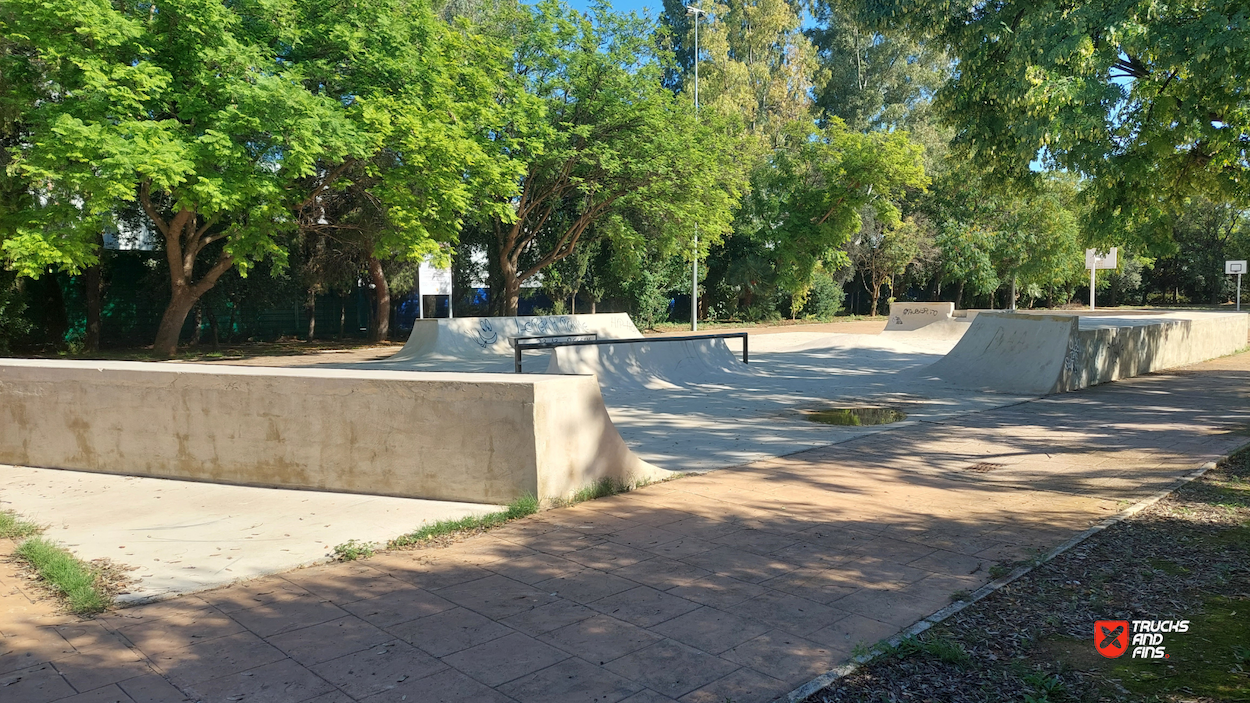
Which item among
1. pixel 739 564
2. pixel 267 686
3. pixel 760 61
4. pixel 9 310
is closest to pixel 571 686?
pixel 267 686

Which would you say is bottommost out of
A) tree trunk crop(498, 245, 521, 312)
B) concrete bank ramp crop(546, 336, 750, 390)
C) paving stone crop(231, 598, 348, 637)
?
paving stone crop(231, 598, 348, 637)

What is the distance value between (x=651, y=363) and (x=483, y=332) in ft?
24.9

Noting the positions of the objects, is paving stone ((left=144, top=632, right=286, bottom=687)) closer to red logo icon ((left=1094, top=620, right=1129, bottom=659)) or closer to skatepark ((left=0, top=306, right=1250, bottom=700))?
skatepark ((left=0, top=306, right=1250, bottom=700))

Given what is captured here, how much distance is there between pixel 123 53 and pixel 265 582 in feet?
49.6

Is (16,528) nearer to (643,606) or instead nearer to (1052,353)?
(643,606)

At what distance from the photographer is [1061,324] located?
44.0 feet

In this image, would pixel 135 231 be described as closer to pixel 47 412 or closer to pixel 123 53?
pixel 123 53

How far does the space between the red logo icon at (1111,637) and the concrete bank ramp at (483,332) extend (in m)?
17.4

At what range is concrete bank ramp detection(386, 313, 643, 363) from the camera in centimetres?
2045

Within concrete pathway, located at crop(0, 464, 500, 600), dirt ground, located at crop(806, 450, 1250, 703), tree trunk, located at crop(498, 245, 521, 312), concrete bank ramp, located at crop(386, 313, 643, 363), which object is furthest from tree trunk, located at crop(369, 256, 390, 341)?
dirt ground, located at crop(806, 450, 1250, 703)

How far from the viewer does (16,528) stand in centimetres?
545

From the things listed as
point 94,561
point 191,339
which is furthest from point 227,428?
point 191,339

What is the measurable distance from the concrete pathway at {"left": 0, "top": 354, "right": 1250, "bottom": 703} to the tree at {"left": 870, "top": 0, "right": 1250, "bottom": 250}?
5.35 meters

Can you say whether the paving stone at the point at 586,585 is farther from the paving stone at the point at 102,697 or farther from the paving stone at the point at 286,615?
the paving stone at the point at 102,697
